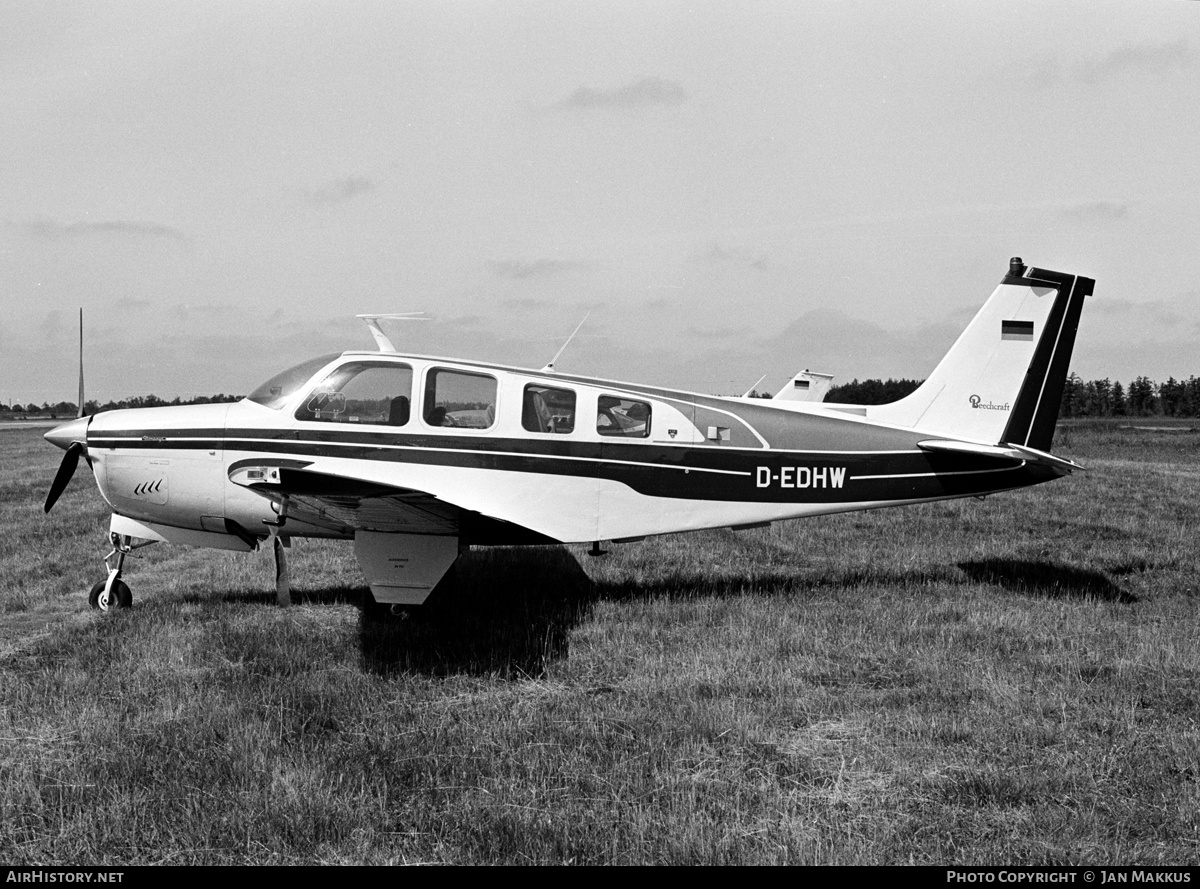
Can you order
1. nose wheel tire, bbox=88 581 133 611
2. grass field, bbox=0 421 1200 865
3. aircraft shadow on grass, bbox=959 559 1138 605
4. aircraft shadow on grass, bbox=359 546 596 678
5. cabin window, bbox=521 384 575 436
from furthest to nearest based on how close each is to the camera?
aircraft shadow on grass, bbox=959 559 1138 605 < nose wheel tire, bbox=88 581 133 611 < cabin window, bbox=521 384 575 436 < aircraft shadow on grass, bbox=359 546 596 678 < grass field, bbox=0 421 1200 865

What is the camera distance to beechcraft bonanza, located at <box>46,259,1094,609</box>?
7.01 metres

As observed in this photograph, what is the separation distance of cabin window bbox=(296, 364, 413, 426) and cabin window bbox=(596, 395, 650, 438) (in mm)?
1656

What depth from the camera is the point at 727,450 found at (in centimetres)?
765

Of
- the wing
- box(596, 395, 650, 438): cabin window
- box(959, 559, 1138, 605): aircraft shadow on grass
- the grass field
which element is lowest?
the grass field

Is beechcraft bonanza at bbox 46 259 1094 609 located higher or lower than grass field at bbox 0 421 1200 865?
higher

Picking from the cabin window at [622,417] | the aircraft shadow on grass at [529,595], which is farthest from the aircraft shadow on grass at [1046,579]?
the cabin window at [622,417]

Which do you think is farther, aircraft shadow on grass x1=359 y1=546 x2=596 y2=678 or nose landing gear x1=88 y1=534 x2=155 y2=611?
nose landing gear x1=88 y1=534 x2=155 y2=611

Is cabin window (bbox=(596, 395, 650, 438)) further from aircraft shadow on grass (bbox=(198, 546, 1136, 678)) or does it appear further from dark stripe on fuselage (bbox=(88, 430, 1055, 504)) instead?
aircraft shadow on grass (bbox=(198, 546, 1136, 678))

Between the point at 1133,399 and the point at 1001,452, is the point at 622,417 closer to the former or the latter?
the point at 1001,452

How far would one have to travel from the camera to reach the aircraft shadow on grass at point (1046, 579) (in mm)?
7988

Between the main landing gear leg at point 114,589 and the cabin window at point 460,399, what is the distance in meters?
3.07

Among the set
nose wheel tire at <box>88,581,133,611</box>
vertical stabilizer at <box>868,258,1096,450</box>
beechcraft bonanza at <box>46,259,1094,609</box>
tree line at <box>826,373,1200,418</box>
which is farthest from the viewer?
tree line at <box>826,373,1200,418</box>

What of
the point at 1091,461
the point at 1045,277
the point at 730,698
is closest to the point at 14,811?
the point at 730,698

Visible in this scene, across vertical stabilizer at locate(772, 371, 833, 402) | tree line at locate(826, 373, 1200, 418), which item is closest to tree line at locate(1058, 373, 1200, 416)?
tree line at locate(826, 373, 1200, 418)
